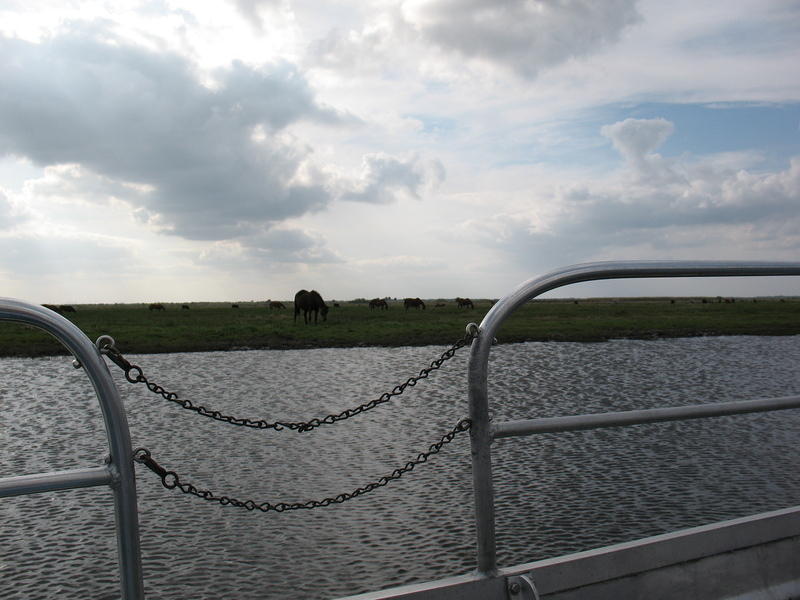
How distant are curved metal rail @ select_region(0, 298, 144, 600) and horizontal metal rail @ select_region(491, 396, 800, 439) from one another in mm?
1435

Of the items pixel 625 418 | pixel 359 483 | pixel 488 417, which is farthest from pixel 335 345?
pixel 488 417

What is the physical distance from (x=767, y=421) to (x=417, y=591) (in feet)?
30.4

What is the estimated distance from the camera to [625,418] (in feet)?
10.1

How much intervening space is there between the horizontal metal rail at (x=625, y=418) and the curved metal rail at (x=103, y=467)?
4.71 ft

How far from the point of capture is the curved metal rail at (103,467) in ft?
7.55

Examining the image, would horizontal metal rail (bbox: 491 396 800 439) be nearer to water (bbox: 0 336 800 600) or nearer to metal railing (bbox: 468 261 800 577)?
metal railing (bbox: 468 261 800 577)

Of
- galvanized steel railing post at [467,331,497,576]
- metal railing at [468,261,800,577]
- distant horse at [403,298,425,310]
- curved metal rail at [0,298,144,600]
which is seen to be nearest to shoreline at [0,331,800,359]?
metal railing at [468,261,800,577]

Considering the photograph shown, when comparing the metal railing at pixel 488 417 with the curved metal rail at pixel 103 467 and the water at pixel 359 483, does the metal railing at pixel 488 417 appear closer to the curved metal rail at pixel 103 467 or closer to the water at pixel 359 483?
the curved metal rail at pixel 103 467

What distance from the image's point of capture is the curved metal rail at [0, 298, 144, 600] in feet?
7.55

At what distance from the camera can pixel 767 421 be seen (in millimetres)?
10055

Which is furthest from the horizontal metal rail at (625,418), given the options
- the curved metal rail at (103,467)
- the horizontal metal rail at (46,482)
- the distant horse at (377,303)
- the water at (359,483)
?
the distant horse at (377,303)

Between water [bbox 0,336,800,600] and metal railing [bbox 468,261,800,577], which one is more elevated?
metal railing [bbox 468,261,800,577]

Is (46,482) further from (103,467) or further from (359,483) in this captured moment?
(359,483)

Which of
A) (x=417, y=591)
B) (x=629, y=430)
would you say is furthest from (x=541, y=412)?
(x=417, y=591)
